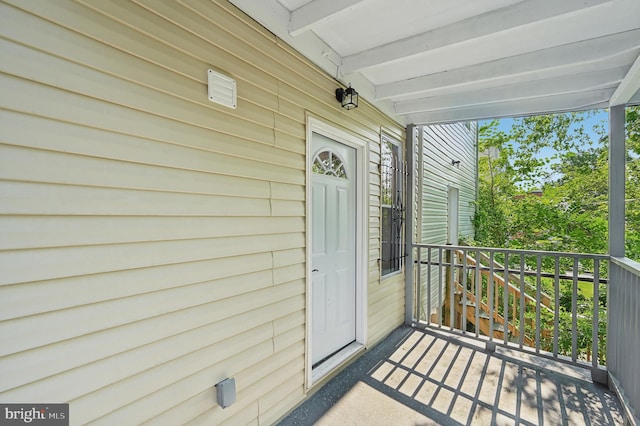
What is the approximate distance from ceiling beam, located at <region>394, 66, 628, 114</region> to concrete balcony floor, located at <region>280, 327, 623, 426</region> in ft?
8.63

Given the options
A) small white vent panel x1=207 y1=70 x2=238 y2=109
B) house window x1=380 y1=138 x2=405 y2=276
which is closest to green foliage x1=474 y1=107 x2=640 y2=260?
house window x1=380 y1=138 x2=405 y2=276

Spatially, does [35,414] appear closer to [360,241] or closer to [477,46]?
[360,241]

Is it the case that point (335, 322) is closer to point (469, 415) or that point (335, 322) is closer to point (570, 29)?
point (469, 415)

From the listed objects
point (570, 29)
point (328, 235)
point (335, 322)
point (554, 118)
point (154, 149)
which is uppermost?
point (554, 118)

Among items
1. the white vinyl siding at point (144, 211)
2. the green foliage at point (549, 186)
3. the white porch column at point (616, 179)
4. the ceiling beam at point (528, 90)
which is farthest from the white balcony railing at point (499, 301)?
the white vinyl siding at point (144, 211)

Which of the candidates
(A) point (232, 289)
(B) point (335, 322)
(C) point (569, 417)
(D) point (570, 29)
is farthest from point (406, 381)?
(D) point (570, 29)

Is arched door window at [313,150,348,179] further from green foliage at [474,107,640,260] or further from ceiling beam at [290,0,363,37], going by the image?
green foliage at [474,107,640,260]

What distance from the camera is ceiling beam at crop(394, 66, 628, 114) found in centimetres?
246

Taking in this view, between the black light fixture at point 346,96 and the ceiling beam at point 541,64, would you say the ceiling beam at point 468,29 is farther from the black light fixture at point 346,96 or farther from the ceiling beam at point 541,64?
the ceiling beam at point 541,64

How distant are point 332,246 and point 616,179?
102 inches

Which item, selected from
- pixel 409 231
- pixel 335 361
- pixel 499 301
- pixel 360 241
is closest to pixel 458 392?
pixel 335 361

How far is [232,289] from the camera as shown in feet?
5.58

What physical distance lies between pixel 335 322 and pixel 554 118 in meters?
8.88

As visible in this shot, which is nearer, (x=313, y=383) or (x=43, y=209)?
(x=43, y=209)
